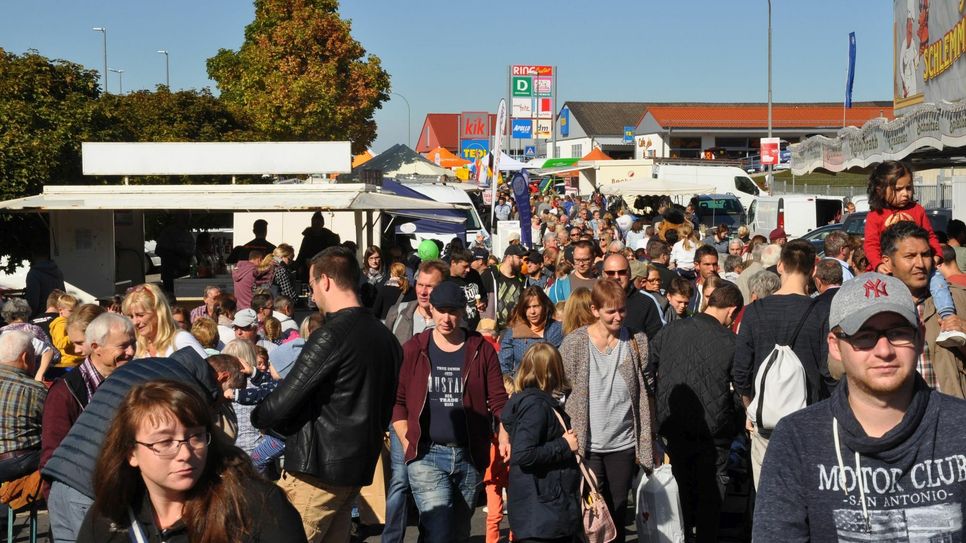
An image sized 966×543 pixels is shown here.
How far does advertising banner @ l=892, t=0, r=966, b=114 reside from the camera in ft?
80.8

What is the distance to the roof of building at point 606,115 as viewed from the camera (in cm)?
10669

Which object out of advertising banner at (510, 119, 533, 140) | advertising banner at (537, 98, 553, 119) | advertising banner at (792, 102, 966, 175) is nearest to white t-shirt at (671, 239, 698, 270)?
advertising banner at (792, 102, 966, 175)

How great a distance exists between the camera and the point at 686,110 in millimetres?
86938

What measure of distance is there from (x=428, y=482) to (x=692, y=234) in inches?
445

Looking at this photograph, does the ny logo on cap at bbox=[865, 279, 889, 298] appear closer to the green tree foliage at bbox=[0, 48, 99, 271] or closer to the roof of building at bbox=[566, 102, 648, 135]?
the green tree foliage at bbox=[0, 48, 99, 271]

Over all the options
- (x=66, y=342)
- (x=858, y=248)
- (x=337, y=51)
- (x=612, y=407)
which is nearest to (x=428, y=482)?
(x=612, y=407)

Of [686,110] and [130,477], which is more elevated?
[686,110]

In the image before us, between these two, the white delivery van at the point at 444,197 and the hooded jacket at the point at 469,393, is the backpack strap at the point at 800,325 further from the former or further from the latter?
the white delivery van at the point at 444,197

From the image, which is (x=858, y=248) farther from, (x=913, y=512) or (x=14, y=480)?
(x=913, y=512)

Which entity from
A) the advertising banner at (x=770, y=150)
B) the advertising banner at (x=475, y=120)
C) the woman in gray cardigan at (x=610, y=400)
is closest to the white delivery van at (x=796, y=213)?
the advertising banner at (x=770, y=150)

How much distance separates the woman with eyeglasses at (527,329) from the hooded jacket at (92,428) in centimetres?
409

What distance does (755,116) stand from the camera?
85938mm

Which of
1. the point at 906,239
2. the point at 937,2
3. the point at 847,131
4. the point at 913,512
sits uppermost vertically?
the point at 937,2

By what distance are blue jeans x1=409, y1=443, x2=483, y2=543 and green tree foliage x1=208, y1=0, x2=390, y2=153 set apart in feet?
121
